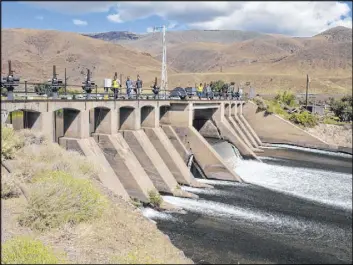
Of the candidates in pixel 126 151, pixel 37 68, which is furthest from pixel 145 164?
pixel 37 68

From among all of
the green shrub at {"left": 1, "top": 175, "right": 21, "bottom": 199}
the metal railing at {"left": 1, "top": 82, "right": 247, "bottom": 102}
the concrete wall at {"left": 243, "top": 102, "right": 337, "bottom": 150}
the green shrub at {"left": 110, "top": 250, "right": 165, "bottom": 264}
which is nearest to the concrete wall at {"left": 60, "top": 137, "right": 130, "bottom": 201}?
the metal railing at {"left": 1, "top": 82, "right": 247, "bottom": 102}

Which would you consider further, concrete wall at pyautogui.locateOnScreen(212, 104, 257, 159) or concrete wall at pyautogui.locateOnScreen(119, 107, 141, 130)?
concrete wall at pyautogui.locateOnScreen(212, 104, 257, 159)

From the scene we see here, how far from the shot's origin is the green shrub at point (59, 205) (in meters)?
9.18

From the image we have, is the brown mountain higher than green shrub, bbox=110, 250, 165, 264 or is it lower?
higher

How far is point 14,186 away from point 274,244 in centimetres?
1094

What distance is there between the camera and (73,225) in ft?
31.2

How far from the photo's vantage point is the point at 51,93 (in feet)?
58.2

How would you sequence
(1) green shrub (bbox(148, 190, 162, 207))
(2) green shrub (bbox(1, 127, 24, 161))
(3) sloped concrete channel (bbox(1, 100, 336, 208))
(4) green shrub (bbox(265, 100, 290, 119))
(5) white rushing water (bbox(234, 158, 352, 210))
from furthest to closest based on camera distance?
(4) green shrub (bbox(265, 100, 290, 119))
(5) white rushing water (bbox(234, 158, 352, 210))
(1) green shrub (bbox(148, 190, 162, 207))
(3) sloped concrete channel (bbox(1, 100, 336, 208))
(2) green shrub (bbox(1, 127, 24, 161))

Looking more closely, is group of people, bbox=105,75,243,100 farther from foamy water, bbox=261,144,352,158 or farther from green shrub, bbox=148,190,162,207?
foamy water, bbox=261,144,352,158

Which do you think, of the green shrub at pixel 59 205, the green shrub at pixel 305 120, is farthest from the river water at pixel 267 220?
the green shrub at pixel 305 120

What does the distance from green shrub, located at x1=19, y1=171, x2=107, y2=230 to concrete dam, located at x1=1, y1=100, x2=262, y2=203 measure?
5.93 metres

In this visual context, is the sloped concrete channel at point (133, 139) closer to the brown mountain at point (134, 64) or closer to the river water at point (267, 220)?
the river water at point (267, 220)

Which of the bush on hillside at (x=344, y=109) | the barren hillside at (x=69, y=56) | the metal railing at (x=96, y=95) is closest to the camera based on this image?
the metal railing at (x=96, y=95)

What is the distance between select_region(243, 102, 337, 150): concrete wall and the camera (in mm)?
43688
